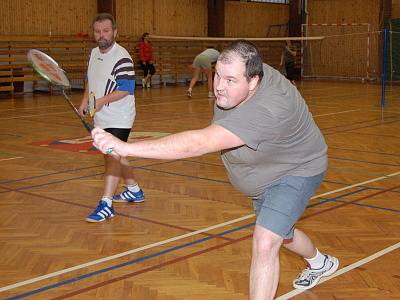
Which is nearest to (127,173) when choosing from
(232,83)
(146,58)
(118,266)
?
(118,266)

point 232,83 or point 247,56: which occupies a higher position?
point 247,56

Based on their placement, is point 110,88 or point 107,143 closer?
point 107,143

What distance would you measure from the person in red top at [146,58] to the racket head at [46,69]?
59.7ft

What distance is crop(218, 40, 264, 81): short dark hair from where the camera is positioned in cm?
322

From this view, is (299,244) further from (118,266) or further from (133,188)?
(133,188)

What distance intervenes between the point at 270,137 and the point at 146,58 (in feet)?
66.3

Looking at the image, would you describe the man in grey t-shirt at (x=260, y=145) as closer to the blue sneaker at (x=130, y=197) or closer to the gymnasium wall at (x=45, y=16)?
the blue sneaker at (x=130, y=197)

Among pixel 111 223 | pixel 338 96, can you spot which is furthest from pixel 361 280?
pixel 338 96

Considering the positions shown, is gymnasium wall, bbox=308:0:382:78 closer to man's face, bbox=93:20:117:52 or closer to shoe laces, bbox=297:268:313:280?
man's face, bbox=93:20:117:52

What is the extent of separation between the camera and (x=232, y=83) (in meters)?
3.22

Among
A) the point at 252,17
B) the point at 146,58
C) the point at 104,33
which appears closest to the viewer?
the point at 104,33

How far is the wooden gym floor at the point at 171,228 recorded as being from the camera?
451 centimetres

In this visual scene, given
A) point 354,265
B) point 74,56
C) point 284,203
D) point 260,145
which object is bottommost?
point 354,265

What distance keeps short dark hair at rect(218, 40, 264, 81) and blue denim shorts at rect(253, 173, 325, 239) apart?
0.71m
